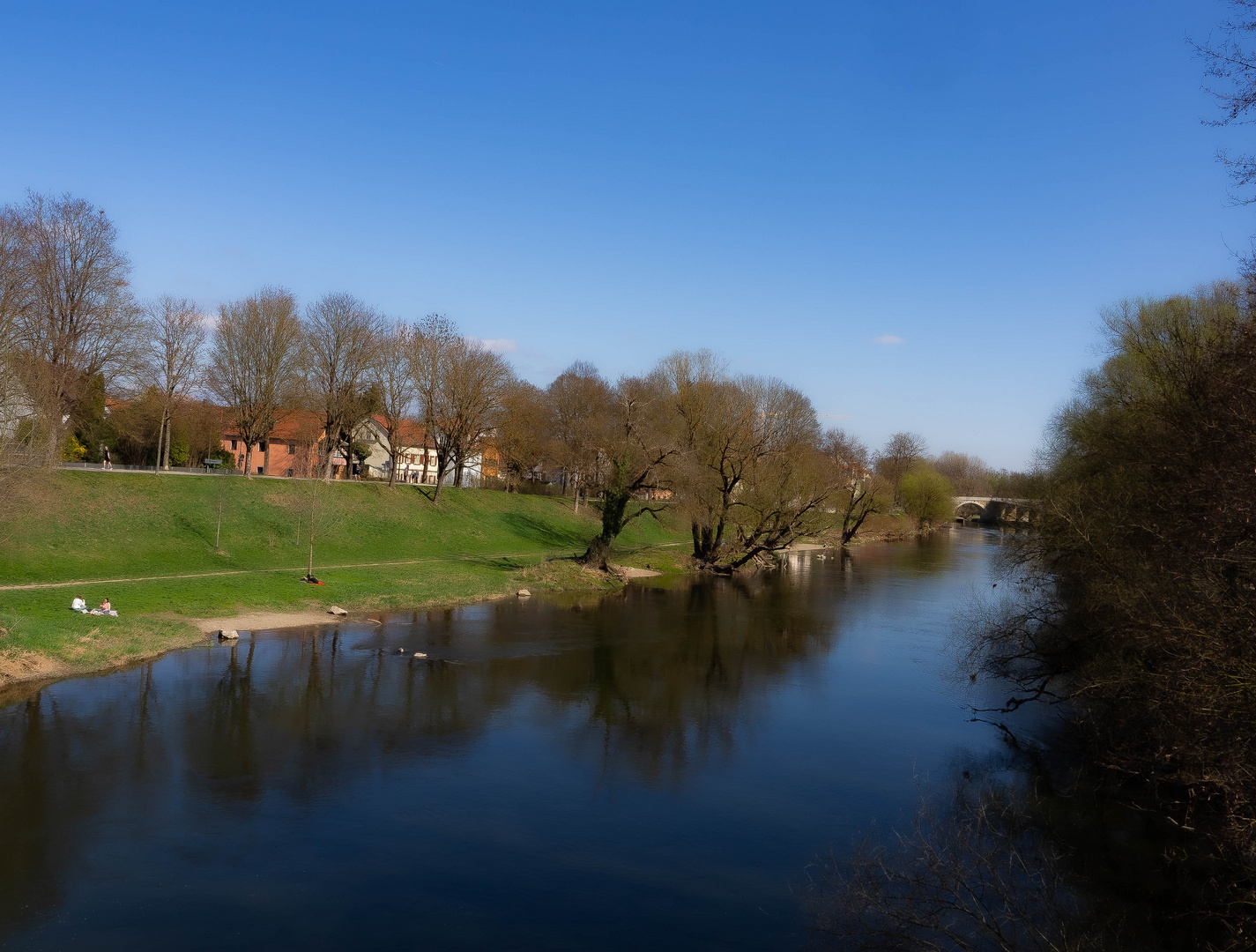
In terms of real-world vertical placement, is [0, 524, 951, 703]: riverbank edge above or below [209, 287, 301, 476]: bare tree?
below

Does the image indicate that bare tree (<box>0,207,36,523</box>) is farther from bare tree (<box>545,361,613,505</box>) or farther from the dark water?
bare tree (<box>545,361,613,505</box>)

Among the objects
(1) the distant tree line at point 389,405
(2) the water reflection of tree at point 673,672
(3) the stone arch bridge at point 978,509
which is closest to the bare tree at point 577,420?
(1) the distant tree line at point 389,405

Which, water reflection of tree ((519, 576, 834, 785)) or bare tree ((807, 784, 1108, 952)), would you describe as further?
water reflection of tree ((519, 576, 834, 785))

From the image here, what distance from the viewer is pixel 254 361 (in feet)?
168

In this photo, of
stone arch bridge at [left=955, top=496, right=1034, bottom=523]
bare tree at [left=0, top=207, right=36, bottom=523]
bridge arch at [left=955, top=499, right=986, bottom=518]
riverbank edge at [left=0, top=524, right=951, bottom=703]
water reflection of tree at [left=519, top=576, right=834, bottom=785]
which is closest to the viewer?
water reflection of tree at [left=519, top=576, right=834, bottom=785]

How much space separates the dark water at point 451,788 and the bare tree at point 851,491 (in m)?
43.5

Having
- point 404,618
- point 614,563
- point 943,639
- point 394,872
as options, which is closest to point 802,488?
point 614,563

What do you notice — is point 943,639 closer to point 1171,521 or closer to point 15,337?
point 1171,521

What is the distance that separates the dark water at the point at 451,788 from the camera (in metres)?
11.3

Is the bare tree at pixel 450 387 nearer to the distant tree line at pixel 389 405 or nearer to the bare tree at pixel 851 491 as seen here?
the distant tree line at pixel 389 405

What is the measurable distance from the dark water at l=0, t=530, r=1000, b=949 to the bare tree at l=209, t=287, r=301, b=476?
2851cm

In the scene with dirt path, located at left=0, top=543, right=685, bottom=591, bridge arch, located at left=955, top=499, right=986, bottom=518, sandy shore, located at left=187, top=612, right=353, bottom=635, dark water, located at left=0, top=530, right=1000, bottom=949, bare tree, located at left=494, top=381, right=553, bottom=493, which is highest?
bare tree, located at left=494, top=381, right=553, bottom=493

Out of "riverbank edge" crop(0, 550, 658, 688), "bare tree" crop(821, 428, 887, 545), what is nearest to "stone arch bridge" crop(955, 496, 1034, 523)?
"bare tree" crop(821, 428, 887, 545)

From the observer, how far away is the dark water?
11320 millimetres
